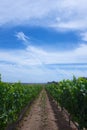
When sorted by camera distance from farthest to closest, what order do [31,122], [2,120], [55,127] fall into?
[31,122] < [55,127] < [2,120]

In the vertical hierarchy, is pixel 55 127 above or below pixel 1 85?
below

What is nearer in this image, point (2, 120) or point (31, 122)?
point (2, 120)

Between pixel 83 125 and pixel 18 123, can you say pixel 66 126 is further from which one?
pixel 83 125

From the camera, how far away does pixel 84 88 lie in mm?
17844

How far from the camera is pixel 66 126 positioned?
23.8 metres

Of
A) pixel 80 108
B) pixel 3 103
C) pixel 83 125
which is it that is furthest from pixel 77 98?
pixel 3 103

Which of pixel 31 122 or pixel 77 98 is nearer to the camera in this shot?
pixel 77 98

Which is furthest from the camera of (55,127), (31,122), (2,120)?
(31,122)

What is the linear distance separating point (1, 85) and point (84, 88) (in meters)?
4.71

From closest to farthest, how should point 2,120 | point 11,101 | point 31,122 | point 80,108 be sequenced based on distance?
point 2,120
point 80,108
point 11,101
point 31,122

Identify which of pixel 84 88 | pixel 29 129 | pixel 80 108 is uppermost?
pixel 84 88

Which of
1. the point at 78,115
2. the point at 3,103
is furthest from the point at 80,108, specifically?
the point at 3,103

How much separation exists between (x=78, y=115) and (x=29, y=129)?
5212mm

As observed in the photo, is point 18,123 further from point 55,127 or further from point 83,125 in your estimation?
point 83,125
